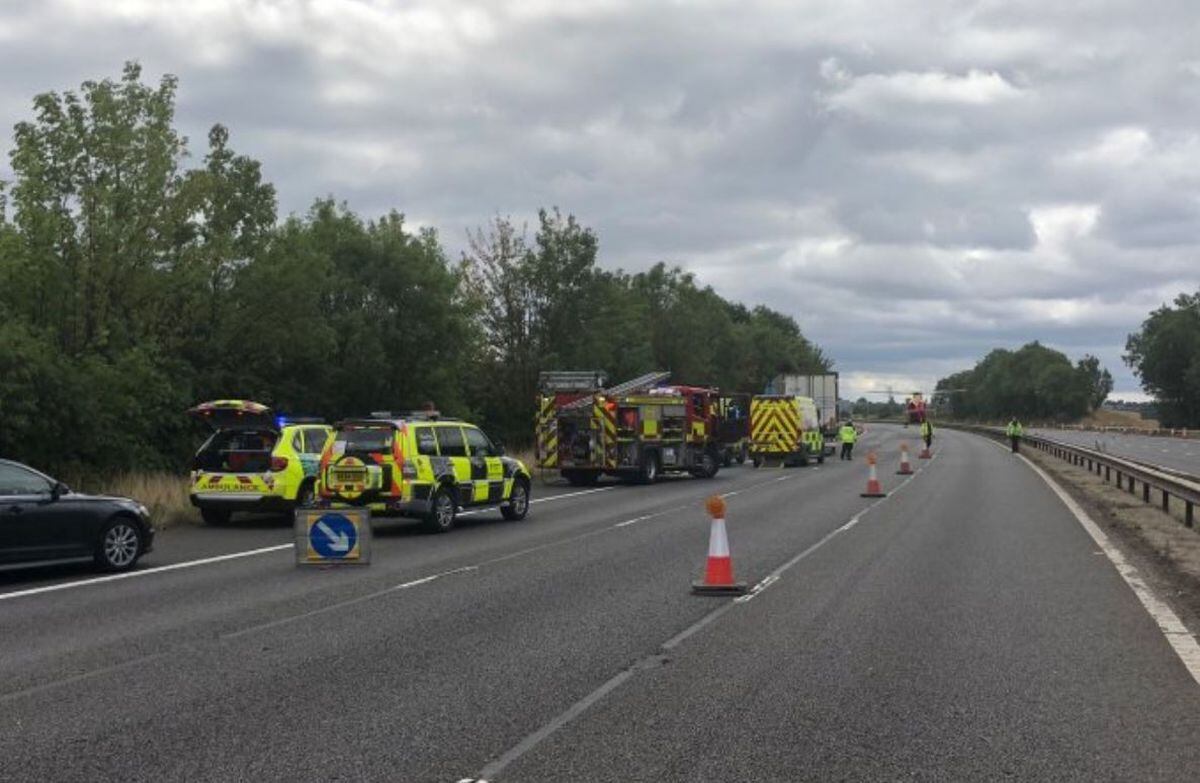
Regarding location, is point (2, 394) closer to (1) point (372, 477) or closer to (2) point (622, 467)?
(1) point (372, 477)

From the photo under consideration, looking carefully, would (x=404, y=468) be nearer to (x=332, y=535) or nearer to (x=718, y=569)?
(x=332, y=535)

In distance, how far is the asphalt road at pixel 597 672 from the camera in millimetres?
5668

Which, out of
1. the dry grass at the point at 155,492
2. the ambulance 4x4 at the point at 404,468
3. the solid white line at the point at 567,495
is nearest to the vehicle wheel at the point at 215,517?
the dry grass at the point at 155,492

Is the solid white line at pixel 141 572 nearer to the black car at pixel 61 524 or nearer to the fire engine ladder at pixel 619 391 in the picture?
the black car at pixel 61 524

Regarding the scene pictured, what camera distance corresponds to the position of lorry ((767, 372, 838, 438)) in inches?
2072

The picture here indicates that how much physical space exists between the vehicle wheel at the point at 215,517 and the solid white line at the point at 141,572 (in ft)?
11.4

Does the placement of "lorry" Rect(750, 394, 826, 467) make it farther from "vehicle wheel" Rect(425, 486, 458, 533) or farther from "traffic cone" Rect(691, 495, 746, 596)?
"traffic cone" Rect(691, 495, 746, 596)

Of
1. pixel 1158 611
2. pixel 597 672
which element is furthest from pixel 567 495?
pixel 597 672

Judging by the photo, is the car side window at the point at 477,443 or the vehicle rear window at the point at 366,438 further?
the car side window at the point at 477,443

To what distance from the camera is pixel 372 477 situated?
1672cm

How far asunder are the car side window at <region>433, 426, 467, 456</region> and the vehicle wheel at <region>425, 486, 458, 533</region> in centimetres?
64

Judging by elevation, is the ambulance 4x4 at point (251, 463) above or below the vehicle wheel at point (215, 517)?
above

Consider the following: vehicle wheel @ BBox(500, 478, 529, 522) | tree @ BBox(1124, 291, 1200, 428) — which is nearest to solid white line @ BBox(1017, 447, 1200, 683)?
vehicle wheel @ BBox(500, 478, 529, 522)

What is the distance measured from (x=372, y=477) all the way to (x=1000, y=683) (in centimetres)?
1113
